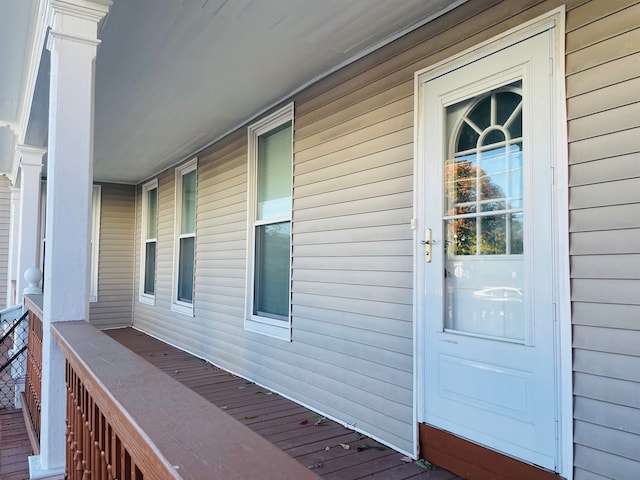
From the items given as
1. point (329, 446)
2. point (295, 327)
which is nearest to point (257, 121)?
point (295, 327)

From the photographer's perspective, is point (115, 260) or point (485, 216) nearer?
point (485, 216)

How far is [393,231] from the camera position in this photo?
9.91ft

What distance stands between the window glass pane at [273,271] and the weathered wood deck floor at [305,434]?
0.79 meters

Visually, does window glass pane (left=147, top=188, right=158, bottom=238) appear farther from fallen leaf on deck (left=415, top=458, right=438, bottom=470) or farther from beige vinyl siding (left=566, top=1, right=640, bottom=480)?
beige vinyl siding (left=566, top=1, right=640, bottom=480)

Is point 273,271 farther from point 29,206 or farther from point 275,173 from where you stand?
point 29,206

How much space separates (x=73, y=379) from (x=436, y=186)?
2.12 metres

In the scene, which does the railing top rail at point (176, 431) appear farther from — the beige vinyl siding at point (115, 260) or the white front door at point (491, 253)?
the beige vinyl siding at point (115, 260)

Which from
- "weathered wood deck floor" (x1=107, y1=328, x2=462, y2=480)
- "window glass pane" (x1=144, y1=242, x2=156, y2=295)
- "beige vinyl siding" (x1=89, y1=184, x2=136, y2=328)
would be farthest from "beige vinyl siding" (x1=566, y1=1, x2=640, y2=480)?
"beige vinyl siding" (x1=89, y1=184, x2=136, y2=328)

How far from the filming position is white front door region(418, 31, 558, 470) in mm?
2180

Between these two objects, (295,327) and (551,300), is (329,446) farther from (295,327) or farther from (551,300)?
(551,300)

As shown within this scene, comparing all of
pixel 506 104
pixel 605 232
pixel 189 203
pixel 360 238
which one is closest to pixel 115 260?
pixel 189 203

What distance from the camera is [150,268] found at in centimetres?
816

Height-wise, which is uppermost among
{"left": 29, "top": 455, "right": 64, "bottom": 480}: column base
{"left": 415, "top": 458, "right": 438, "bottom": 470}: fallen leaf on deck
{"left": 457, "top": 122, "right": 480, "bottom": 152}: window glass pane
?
{"left": 457, "top": 122, "right": 480, "bottom": 152}: window glass pane

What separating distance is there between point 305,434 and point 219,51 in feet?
9.31
